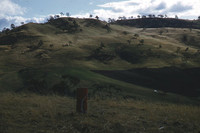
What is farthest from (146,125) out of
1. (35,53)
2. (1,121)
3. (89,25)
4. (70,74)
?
(89,25)

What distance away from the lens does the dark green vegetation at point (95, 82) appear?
10.6 metres

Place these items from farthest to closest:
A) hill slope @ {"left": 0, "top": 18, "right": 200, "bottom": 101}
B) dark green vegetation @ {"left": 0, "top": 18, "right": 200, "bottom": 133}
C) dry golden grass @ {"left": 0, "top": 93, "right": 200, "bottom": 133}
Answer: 1. hill slope @ {"left": 0, "top": 18, "right": 200, "bottom": 101}
2. dark green vegetation @ {"left": 0, "top": 18, "right": 200, "bottom": 133}
3. dry golden grass @ {"left": 0, "top": 93, "right": 200, "bottom": 133}

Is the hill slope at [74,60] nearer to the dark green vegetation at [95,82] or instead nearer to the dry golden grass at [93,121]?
the dark green vegetation at [95,82]

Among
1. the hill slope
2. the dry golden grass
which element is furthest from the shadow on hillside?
the dry golden grass

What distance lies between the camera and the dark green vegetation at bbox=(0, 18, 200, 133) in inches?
418

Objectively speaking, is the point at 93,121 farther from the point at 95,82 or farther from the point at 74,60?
the point at 74,60

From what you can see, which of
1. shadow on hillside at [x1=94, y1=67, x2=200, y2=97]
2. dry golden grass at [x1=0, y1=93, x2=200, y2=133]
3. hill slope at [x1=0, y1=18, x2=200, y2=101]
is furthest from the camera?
shadow on hillside at [x1=94, y1=67, x2=200, y2=97]

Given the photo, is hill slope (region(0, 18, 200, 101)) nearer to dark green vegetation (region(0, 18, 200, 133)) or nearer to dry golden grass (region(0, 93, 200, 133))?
dark green vegetation (region(0, 18, 200, 133))

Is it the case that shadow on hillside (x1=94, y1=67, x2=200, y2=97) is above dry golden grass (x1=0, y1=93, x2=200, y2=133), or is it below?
below

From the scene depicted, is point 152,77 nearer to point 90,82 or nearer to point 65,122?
point 90,82

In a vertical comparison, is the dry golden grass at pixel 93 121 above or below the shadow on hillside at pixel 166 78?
above

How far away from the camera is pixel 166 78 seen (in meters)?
74.5

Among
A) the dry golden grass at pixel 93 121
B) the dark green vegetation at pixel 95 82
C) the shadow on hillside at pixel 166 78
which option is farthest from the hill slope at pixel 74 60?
the dry golden grass at pixel 93 121

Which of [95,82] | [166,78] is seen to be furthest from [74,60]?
[95,82]
